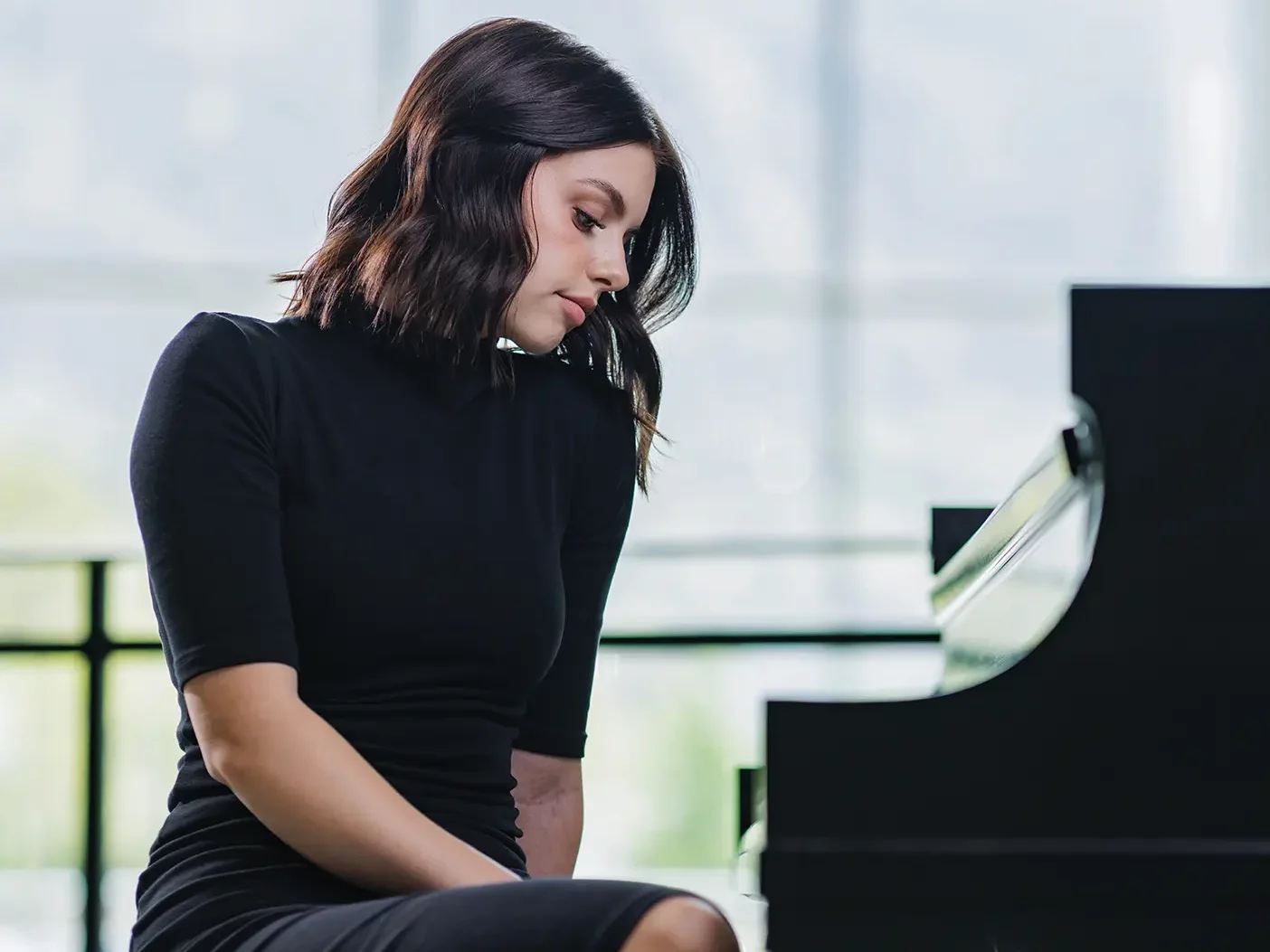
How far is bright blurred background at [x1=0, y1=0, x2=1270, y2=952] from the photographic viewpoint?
4.88 m

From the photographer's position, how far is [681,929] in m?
0.85

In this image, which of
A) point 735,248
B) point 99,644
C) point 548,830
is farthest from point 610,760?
point 548,830

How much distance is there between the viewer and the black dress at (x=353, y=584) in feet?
3.24

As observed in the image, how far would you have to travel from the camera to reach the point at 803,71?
498 cm

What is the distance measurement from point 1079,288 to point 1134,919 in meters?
0.34

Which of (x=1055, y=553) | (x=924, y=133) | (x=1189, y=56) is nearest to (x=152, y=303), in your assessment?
(x=924, y=133)

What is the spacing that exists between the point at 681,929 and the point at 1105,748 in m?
0.26

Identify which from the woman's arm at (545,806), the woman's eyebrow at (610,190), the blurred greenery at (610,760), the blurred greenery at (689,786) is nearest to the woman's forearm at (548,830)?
the woman's arm at (545,806)

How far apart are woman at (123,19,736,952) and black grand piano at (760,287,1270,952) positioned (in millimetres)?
136

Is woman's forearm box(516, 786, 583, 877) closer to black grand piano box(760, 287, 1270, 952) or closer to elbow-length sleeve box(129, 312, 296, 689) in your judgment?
elbow-length sleeve box(129, 312, 296, 689)

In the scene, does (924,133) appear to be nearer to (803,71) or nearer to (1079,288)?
(803,71)

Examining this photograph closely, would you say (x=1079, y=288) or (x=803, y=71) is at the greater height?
(x=803, y=71)

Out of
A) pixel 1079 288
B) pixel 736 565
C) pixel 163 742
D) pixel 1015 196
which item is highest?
pixel 1015 196

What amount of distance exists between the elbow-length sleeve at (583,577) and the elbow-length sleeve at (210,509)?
0.99ft
